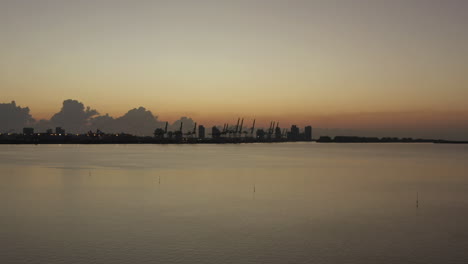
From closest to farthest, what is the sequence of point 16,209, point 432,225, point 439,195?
point 432,225
point 16,209
point 439,195

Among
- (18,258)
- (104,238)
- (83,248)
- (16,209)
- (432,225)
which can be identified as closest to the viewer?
(18,258)

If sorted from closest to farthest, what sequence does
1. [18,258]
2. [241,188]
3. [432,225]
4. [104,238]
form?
[18,258], [104,238], [432,225], [241,188]

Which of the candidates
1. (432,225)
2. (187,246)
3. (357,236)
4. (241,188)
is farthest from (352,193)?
(187,246)

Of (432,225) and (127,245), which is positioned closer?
(127,245)

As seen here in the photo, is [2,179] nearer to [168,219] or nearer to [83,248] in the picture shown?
[168,219]

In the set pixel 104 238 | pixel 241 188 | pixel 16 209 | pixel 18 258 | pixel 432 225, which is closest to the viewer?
pixel 18 258

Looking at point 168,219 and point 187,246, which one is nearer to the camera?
point 187,246

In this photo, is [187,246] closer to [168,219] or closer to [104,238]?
[104,238]

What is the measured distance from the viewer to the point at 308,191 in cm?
4597

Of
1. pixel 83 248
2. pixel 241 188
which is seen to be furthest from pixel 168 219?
pixel 241 188

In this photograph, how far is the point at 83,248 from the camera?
69.1 ft

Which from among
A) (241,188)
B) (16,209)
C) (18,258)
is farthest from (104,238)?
(241,188)

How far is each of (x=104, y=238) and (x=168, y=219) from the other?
6.41 metres

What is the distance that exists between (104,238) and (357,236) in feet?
44.9
